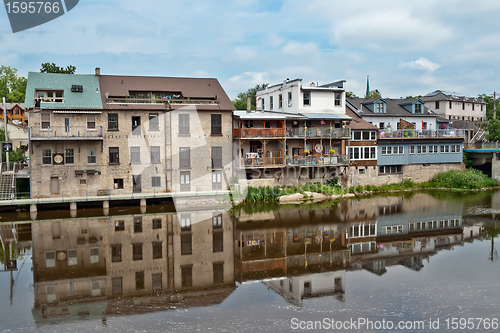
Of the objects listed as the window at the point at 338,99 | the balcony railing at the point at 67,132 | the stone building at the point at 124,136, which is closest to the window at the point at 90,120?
the stone building at the point at 124,136

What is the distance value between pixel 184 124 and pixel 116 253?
1767 cm

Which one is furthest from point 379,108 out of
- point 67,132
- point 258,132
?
point 67,132

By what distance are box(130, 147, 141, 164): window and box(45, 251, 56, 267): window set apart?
49.4 ft

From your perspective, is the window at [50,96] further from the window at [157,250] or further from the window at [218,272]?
the window at [218,272]

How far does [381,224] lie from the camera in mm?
29703

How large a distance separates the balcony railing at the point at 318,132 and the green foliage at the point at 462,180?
12262mm

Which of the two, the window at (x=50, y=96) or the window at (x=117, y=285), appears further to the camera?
the window at (x=50, y=96)

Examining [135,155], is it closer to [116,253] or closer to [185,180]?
[185,180]

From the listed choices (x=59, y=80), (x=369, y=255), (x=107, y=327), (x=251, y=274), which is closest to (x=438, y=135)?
(x=369, y=255)

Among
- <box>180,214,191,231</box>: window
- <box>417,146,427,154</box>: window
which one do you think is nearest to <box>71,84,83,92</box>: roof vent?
<box>180,214,191,231</box>: window

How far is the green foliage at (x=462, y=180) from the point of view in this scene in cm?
4472

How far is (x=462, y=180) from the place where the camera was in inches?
1770

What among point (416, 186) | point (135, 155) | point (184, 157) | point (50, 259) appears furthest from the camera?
point (416, 186)

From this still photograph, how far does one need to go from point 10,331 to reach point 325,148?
109 ft
